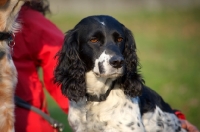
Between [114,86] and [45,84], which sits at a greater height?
[114,86]

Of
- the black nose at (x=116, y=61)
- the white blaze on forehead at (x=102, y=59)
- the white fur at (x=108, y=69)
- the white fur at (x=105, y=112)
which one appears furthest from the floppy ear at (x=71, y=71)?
the black nose at (x=116, y=61)

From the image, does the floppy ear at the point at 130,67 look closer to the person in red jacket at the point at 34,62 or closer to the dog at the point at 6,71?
the person in red jacket at the point at 34,62

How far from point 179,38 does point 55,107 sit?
9.38 m

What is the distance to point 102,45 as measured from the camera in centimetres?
481

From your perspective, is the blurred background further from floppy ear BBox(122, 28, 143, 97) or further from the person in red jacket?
floppy ear BBox(122, 28, 143, 97)

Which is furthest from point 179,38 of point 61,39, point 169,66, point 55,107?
point 61,39

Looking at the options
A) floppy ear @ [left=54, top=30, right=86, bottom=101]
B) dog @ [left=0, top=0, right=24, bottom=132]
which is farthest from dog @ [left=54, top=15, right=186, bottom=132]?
dog @ [left=0, top=0, right=24, bottom=132]

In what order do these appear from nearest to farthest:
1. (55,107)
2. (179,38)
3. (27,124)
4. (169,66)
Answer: (27,124) → (55,107) → (169,66) → (179,38)

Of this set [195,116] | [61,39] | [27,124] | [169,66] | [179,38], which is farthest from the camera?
[179,38]

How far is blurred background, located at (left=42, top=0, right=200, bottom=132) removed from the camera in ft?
30.4

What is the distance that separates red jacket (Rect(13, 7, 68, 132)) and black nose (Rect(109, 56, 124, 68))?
1261 mm

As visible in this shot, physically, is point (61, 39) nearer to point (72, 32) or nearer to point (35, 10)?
point (35, 10)

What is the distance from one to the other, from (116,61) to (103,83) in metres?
0.47

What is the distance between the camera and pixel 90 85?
5031mm
